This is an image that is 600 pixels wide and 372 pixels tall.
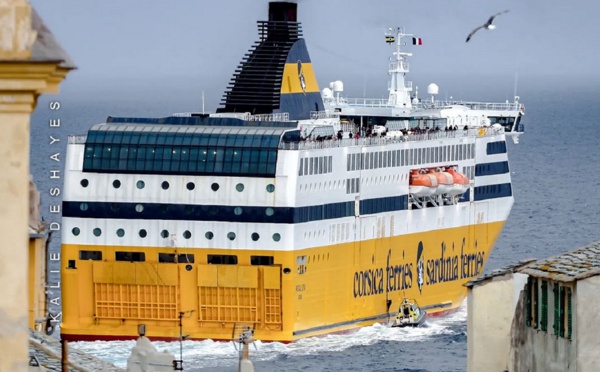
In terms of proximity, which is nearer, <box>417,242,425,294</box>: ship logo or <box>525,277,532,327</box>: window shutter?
<box>525,277,532,327</box>: window shutter

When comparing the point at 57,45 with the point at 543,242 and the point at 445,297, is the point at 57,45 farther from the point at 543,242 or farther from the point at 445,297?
the point at 543,242

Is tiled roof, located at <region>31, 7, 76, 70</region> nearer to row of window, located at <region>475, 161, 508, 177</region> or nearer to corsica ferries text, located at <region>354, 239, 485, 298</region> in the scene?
corsica ferries text, located at <region>354, 239, 485, 298</region>

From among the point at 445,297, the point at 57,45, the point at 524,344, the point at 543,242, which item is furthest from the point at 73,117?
the point at 57,45

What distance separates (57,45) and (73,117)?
187010 mm

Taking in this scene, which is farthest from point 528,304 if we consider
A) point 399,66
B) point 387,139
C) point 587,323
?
point 399,66

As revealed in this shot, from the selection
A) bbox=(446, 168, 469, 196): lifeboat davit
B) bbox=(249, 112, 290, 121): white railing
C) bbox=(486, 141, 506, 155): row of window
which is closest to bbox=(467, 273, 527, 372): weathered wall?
bbox=(249, 112, 290, 121): white railing

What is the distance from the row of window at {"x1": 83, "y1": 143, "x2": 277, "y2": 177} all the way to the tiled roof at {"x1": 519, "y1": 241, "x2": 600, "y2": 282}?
31175 millimetres

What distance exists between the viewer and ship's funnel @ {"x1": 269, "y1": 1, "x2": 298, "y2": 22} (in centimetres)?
6744

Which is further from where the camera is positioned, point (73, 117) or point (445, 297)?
point (73, 117)

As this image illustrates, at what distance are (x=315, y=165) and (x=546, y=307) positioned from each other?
Answer: 35308mm

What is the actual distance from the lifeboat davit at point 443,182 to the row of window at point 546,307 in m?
41.2

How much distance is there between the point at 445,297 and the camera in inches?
2643

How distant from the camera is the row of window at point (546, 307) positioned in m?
22.2

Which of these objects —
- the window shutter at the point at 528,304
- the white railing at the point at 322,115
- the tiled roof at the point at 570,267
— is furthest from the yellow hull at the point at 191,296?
the window shutter at the point at 528,304
